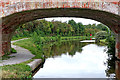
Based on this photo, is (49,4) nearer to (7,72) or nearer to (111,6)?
(111,6)

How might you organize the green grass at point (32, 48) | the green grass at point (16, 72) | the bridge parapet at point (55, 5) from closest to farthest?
the green grass at point (16, 72), the bridge parapet at point (55, 5), the green grass at point (32, 48)

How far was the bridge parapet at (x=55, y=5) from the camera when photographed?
238 inches

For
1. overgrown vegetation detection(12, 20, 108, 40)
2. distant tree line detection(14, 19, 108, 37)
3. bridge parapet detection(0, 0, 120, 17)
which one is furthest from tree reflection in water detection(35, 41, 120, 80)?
distant tree line detection(14, 19, 108, 37)

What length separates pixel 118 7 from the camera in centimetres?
601

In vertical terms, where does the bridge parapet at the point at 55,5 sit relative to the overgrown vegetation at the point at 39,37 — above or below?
above

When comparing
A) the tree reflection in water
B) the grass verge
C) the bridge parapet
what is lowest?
the tree reflection in water

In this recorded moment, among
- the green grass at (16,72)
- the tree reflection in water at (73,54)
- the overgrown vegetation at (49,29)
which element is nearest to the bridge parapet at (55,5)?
the green grass at (16,72)

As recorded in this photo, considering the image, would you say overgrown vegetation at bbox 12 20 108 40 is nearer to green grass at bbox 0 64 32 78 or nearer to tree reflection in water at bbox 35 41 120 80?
tree reflection in water at bbox 35 41 120 80

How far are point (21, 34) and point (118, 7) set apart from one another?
22026 millimetres

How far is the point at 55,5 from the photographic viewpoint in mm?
6215

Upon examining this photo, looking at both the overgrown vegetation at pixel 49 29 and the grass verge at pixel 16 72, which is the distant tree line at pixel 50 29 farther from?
the grass verge at pixel 16 72

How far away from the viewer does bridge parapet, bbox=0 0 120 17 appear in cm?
604

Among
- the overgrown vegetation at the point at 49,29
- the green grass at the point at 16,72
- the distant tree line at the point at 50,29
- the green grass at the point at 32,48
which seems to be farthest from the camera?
the distant tree line at the point at 50,29

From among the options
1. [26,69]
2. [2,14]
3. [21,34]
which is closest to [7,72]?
[26,69]
